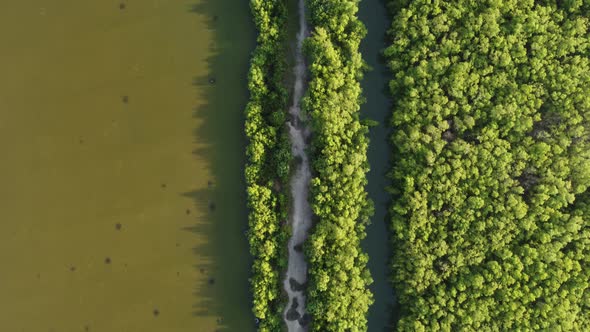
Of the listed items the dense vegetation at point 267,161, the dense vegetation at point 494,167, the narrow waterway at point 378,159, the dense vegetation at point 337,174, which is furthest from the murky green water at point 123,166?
the dense vegetation at point 494,167

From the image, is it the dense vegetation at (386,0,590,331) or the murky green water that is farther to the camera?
the murky green water

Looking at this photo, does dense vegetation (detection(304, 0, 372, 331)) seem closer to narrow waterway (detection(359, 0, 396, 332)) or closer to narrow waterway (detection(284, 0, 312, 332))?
narrow waterway (detection(284, 0, 312, 332))

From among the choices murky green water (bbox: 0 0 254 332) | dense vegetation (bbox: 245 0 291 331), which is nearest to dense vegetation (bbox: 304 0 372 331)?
dense vegetation (bbox: 245 0 291 331)

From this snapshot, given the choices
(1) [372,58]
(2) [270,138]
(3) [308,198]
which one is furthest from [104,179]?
(1) [372,58]

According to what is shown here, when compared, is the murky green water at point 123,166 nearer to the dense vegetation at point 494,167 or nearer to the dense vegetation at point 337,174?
the dense vegetation at point 337,174

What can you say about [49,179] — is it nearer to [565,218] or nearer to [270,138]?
[270,138]
